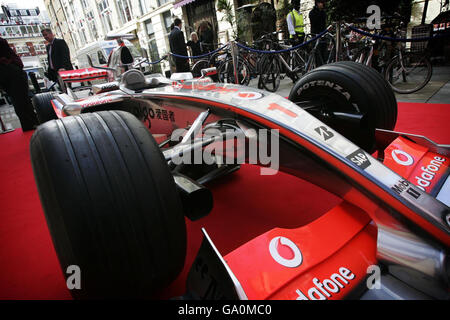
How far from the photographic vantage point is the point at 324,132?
1.09 m

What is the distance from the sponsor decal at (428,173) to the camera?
3.63ft

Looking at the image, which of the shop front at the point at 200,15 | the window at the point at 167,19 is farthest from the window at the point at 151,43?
the shop front at the point at 200,15

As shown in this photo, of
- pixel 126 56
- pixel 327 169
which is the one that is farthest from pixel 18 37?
pixel 327 169

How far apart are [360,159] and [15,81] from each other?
526cm

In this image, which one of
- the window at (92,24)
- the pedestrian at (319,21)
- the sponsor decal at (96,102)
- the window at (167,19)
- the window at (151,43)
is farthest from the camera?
the window at (92,24)

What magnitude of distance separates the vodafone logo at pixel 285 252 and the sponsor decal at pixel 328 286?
0.08 meters

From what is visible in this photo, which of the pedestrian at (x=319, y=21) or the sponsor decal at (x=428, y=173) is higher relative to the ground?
the pedestrian at (x=319, y=21)

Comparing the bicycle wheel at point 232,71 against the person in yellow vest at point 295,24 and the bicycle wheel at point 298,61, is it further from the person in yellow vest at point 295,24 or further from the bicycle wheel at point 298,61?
the person in yellow vest at point 295,24

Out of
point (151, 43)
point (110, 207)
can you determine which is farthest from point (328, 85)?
point (151, 43)

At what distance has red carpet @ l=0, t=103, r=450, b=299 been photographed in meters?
1.25

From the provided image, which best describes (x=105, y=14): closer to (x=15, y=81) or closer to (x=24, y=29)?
(x=15, y=81)

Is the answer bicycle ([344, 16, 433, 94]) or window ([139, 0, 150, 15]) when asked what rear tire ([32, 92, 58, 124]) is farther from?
window ([139, 0, 150, 15])

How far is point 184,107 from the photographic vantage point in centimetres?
162
